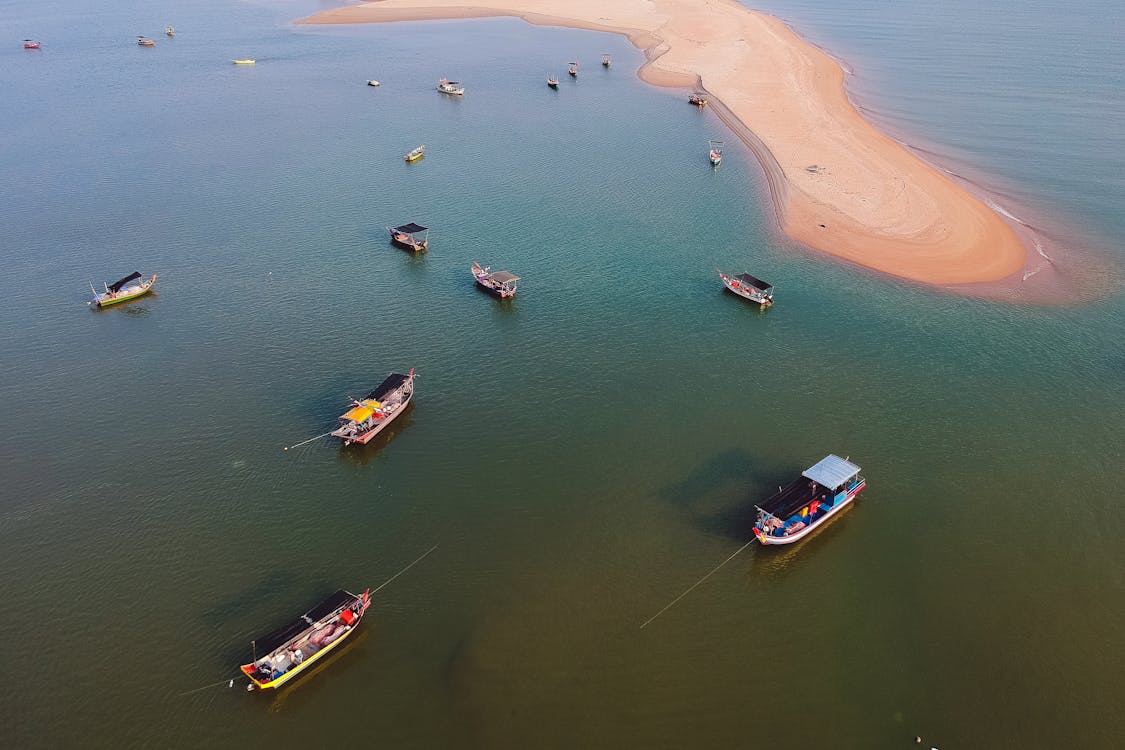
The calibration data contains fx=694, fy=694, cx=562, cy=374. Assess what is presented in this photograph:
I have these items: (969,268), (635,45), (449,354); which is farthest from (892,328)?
(635,45)

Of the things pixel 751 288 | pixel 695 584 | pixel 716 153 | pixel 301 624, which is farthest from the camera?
pixel 716 153

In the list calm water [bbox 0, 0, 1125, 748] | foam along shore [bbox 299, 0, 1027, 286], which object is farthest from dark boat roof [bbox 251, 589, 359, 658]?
foam along shore [bbox 299, 0, 1027, 286]

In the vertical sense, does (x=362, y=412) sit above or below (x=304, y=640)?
above

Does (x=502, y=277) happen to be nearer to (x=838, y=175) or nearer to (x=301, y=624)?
(x=301, y=624)

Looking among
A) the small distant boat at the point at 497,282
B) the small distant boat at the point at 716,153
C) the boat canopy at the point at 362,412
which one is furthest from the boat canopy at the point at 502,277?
the small distant boat at the point at 716,153

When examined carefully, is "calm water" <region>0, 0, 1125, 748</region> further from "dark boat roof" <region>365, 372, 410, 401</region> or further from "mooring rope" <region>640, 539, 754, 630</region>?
"dark boat roof" <region>365, 372, 410, 401</region>

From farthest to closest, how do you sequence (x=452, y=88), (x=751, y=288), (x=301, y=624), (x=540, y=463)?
(x=452, y=88)
(x=751, y=288)
(x=540, y=463)
(x=301, y=624)

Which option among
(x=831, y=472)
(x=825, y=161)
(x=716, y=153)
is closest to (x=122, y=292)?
(x=831, y=472)
